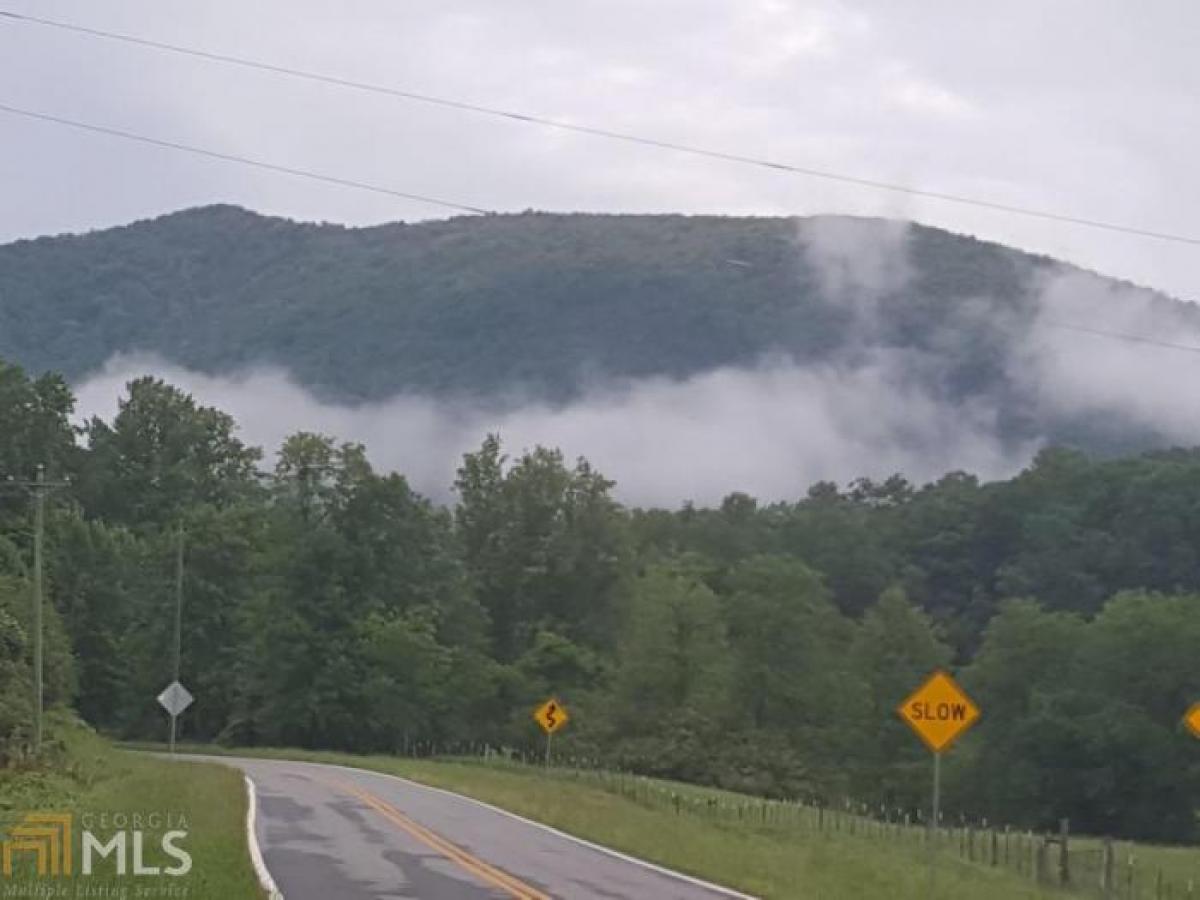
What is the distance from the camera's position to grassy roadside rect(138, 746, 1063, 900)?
23953 mm

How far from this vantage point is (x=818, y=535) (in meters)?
121

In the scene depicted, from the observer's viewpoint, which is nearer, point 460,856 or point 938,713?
point 938,713

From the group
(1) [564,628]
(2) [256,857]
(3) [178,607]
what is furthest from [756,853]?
(1) [564,628]

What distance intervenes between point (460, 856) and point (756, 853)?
5.85 meters

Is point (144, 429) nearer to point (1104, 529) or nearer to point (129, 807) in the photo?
point (1104, 529)

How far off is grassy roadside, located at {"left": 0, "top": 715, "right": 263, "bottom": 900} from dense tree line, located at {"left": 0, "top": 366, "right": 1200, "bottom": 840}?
17549 mm

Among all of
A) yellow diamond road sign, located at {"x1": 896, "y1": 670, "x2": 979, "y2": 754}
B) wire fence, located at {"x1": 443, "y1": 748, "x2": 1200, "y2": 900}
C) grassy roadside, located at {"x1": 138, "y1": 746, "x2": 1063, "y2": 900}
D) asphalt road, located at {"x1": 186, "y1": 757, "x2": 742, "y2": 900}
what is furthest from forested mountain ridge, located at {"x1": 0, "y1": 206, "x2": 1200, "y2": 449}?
yellow diamond road sign, located at {"x1": 896, "y1": 670, "x2": 979, "y2": 754}

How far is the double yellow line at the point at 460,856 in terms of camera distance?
20.9 metres

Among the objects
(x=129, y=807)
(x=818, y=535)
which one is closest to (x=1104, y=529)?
(x=818, y=535)

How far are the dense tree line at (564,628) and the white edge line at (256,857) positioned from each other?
95.5 ft

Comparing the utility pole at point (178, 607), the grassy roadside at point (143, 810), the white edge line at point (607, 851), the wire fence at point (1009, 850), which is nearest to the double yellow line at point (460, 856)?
the white edge line at point (607, 851)

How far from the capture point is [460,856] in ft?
83.4

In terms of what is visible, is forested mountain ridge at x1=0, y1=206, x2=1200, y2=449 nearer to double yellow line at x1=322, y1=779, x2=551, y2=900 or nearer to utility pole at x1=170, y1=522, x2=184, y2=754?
utility pole at x1=170, y1=522, x2=184, y2=754

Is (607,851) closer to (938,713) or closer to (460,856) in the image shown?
(460,856)
